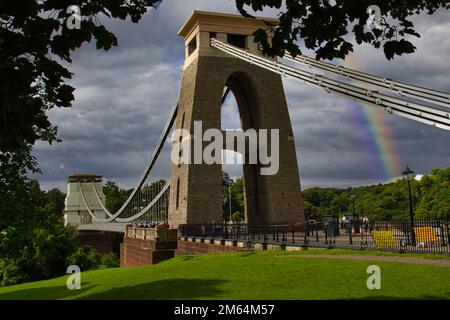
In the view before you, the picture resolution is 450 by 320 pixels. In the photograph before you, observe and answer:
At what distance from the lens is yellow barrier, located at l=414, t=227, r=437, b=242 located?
607 inches

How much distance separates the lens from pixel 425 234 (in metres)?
15.5

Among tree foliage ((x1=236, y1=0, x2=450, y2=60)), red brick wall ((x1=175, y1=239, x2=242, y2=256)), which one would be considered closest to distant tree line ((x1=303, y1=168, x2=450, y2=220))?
red brick wall ((x1=175, y1=239, x2=242, y2=256))

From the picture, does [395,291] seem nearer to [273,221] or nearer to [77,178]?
[273,221]

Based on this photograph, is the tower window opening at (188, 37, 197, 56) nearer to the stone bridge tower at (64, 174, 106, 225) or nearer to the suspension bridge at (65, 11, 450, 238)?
the suspension bridge at (65, 11, 450, 238)

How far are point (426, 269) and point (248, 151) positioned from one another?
1126 inches

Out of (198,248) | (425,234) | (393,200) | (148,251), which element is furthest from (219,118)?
(393,200)

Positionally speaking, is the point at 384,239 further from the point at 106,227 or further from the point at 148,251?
the point at 106,227

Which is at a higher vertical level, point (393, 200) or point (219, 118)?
point (219, 118)

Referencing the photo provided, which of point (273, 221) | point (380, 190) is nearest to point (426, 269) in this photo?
point (273, 221)

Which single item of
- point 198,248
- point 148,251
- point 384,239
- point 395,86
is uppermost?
point 395,86

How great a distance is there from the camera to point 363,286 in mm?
9484

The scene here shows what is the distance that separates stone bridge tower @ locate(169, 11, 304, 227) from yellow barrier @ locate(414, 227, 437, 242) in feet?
68.3

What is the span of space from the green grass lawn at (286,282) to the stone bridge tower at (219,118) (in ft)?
70.4

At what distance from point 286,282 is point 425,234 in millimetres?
6783
